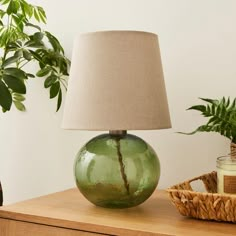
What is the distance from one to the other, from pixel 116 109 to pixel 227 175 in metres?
0.31

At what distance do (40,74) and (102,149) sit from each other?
571mm

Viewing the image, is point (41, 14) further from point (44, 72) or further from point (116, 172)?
point (116, 172)

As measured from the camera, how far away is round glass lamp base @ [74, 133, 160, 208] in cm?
113

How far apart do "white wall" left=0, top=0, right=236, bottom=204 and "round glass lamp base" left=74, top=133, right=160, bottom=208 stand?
296 millimetres

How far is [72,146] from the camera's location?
170 cm

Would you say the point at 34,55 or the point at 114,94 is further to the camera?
the point at 34,55

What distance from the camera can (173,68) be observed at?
146 centimetres

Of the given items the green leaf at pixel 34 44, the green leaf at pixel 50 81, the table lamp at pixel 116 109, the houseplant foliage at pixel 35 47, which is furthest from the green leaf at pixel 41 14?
the table lamp at pixel 116 109

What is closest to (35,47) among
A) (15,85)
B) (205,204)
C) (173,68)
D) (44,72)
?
(44,72)

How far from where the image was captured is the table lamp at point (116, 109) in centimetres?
109

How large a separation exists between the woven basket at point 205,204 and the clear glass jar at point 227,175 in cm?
6

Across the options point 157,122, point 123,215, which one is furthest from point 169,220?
point 157,122

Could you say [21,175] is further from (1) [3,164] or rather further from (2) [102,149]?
(2) [102,149]

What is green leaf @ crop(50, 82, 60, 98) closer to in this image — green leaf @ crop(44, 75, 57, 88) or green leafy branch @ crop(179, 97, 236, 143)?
green leaf @ crop(44, 75, 57, 88)
